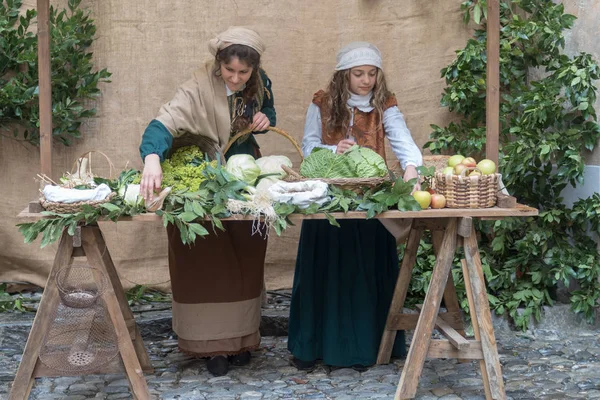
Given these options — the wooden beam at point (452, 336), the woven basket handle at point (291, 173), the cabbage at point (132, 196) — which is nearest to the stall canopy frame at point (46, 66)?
the cabbage at point (132, 196)

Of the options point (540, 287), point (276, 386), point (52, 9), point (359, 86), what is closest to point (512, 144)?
point (540, 287)

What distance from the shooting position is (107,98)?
6.31m

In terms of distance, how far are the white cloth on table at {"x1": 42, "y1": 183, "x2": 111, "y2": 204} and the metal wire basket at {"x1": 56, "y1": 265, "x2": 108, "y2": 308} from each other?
14.1 inches

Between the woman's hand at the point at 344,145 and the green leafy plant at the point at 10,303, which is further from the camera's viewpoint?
the green leafy plant at the point at 10,303

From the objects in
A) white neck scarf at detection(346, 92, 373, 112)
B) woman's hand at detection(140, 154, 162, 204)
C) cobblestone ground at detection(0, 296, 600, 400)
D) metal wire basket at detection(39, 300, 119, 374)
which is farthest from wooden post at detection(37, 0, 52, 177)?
white neck scarf at detection(346, 92, 373, 112)

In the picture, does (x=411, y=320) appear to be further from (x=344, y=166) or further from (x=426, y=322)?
(x=344, y=166)

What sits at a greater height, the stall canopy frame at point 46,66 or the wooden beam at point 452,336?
the stall canopy frame at point 46,66

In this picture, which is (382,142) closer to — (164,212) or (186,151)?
(186,151)

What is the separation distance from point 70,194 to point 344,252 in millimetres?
1628

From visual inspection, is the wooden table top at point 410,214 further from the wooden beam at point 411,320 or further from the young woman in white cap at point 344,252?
the wooden beam at point 411,320

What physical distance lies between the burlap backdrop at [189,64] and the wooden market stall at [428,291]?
6.08ft

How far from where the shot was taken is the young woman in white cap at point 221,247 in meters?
4.64

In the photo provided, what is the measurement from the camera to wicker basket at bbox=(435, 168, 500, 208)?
4.29 m

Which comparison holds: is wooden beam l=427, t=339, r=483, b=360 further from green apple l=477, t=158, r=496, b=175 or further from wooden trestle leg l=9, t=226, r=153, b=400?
wooden trestle leg l=9, t=226, r=153, b=400
